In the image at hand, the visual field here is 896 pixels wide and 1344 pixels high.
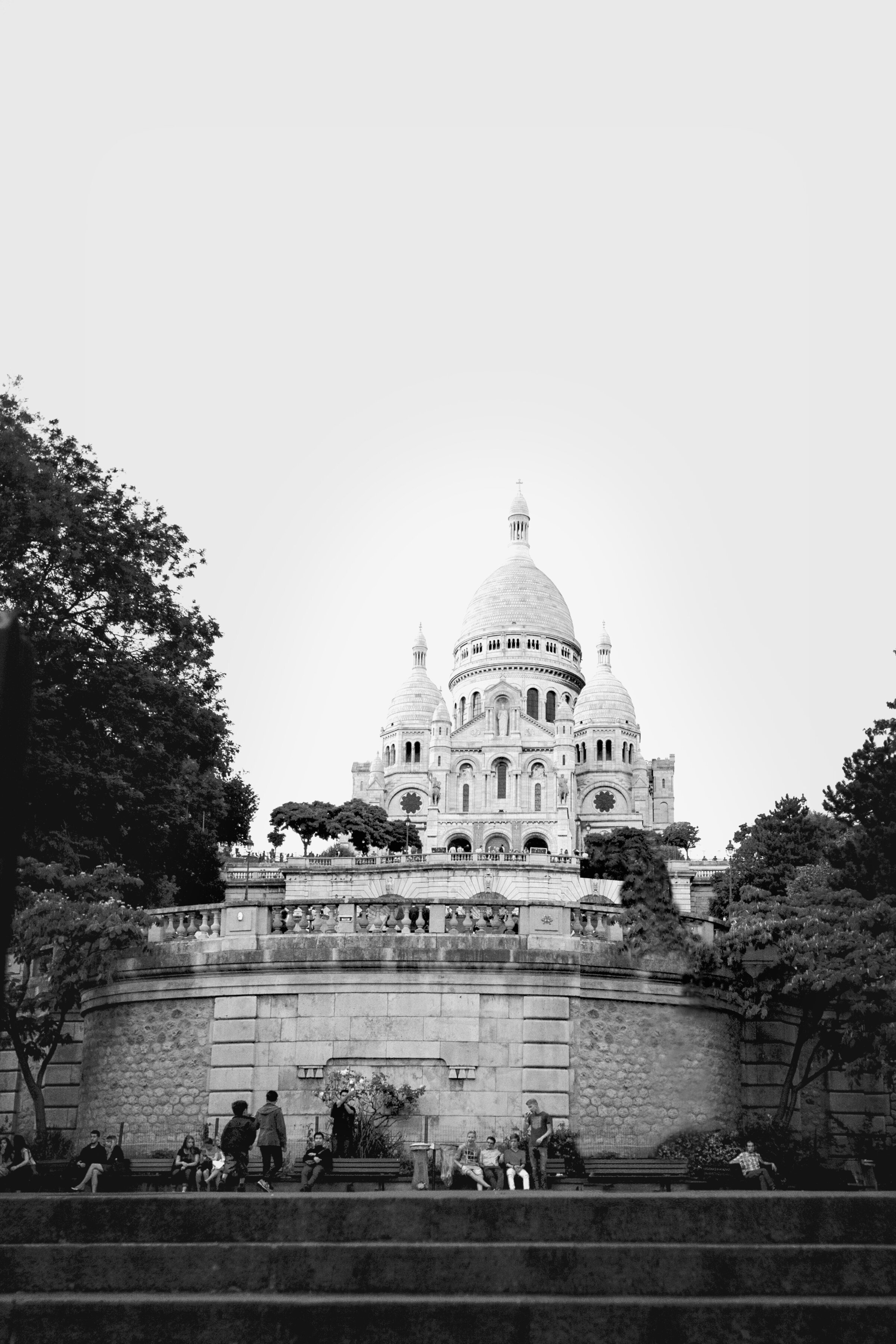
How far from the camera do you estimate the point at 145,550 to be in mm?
38469

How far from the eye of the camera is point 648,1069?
81.2 ft

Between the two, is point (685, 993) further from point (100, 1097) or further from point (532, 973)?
point (100, 1097)

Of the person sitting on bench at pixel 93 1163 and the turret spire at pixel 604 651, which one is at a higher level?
the turret spire at pixel 604 651

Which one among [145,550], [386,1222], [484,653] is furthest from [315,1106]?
[484,653]

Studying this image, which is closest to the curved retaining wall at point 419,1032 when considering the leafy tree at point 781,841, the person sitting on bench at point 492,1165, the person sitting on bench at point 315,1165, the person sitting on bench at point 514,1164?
the person sitting on bench at point 514,1164

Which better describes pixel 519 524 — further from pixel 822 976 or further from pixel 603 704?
pixel 822 976

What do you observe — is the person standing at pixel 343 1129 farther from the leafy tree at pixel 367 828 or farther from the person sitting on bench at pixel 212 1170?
the leafy tree at pixel 367 828

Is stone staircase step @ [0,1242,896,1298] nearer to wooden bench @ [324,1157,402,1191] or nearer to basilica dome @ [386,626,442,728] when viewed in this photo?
wooden bench @ [324,1157,402,1191]

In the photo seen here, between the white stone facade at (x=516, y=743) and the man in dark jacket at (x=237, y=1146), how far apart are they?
94758 mm

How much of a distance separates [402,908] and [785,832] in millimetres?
33012

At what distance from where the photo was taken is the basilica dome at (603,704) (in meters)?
148

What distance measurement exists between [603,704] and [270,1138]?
427 feet

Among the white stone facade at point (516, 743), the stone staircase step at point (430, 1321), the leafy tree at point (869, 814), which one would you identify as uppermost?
the white stone facade at point (516, 743)

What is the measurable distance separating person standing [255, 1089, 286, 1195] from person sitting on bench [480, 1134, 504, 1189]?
2.72 metres
